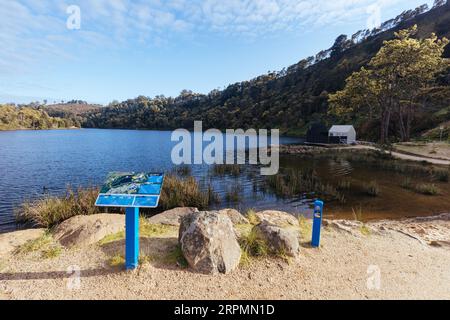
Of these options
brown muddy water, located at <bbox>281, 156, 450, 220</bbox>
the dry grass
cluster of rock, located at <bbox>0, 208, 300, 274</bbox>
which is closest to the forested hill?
brown muddy water, located at <bbox>281, 156, 450, 220</bbox>

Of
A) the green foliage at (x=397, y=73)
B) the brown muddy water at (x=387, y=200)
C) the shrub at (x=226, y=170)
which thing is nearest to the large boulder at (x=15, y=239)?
the brown muddy water at (x=387, y=200)

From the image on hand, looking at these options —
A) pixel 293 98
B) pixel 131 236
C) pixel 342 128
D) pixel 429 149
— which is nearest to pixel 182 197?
pixel 131 236

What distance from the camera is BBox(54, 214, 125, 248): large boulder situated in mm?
5994

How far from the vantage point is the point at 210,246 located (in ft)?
16.2

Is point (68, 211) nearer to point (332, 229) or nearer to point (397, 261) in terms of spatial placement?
Result: point (332, 229)

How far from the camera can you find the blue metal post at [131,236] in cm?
457

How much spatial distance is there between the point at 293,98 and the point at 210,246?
326 feet

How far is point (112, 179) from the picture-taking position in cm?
496

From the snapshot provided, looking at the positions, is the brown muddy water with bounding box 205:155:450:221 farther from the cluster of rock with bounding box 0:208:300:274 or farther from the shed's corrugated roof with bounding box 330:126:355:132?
the shed's corrugated roof with bounding box 330:126:355:132

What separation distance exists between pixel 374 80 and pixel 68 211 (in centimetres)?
4127
